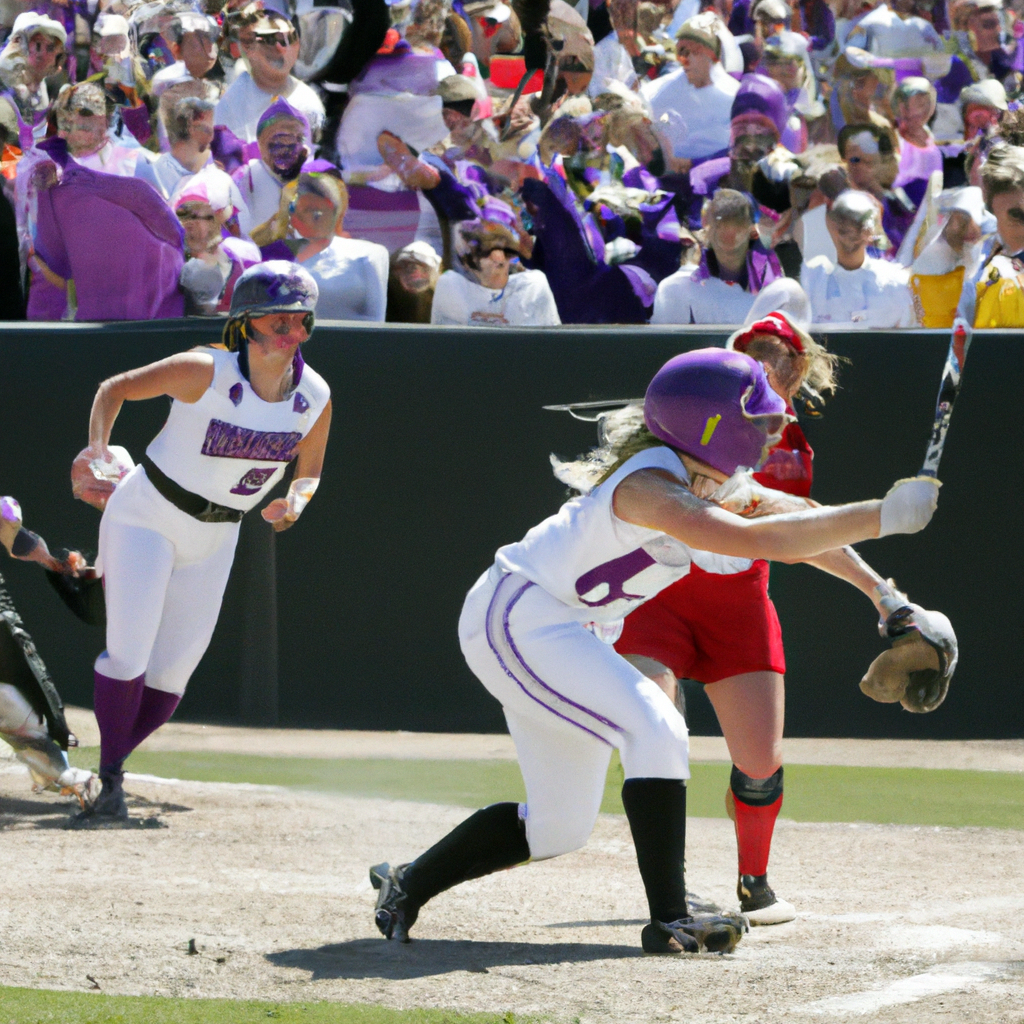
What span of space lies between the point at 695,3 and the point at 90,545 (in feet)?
18.2

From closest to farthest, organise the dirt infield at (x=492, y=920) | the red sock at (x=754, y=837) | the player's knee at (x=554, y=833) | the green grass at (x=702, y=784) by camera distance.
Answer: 1. the dirt infield at (x=492, y=920)
2. the player's knee at (x=554, y=833)
3. the red sock at (x=754, y=837)
4. the green grass at (x=702, y=784)

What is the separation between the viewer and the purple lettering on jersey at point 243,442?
17.3 ft

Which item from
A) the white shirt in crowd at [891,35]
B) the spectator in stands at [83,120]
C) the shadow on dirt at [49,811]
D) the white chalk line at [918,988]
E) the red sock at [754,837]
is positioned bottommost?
the shadow on dirt at [49,811]

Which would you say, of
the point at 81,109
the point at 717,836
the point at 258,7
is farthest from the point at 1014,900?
the point at 258,7

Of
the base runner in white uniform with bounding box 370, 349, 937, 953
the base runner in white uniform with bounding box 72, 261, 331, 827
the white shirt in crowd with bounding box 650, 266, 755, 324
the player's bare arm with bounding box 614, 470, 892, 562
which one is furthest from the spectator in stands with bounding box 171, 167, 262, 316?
the player's bare arm with bounding box 614, 470, 892, 562

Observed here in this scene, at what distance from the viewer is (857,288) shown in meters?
7.14

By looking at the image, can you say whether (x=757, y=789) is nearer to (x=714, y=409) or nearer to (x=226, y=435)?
(x=714, y=409)

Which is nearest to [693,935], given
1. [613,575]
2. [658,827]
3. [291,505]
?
[658,827]

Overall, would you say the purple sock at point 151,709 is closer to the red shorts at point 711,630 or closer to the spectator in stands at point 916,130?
the red shorts at point 711,630

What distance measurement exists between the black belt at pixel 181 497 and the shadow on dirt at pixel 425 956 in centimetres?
186

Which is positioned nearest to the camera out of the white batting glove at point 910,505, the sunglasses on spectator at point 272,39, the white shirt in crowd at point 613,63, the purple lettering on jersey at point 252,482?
the white batting glove at point 910,505

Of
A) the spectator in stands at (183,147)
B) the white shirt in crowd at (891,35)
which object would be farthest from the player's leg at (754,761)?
the white shirt in crowd at (891,35)

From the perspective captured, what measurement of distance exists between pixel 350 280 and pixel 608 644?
3.62 m

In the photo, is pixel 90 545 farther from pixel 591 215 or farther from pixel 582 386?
pixel 591 215
